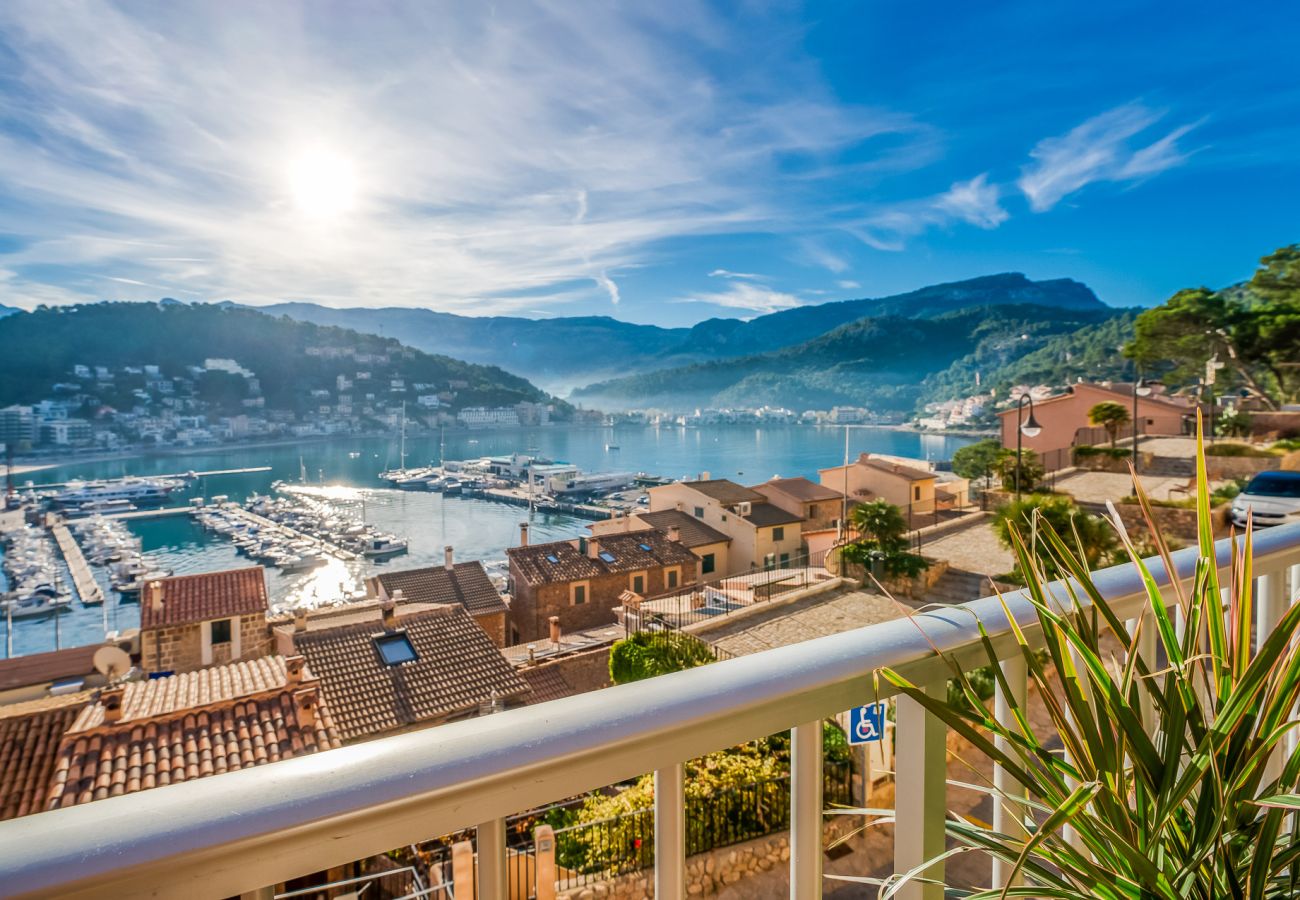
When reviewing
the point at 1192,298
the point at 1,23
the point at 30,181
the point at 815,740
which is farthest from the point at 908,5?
the point at 30,181

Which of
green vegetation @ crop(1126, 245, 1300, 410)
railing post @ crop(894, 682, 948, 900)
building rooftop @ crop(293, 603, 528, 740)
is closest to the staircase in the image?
building rooftop @ crop(293, 603, 528, 740)

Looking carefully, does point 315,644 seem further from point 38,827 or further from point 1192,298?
point 1192,298

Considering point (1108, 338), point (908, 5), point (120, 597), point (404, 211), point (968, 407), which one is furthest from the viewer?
point (968, 407)

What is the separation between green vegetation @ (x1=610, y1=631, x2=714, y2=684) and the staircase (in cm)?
380

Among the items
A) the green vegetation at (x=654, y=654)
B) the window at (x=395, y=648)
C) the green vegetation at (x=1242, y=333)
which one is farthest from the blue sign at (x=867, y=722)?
the green vegetation at (x=1242, y=333)

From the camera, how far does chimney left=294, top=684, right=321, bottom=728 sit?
5.98 meters

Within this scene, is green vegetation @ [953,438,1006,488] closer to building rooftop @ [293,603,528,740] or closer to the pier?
building rooftop @ [293,603,528,740]

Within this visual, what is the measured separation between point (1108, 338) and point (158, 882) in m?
51.8

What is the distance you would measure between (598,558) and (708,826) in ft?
42.8

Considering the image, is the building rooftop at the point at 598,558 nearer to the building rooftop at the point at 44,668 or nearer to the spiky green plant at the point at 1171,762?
the building rooftop at the point at 44,668

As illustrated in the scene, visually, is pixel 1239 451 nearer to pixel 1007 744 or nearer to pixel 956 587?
pixel 956 587

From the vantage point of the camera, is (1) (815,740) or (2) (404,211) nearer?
(1) (815,740)

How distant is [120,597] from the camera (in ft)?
86.1

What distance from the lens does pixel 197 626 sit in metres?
10.5
